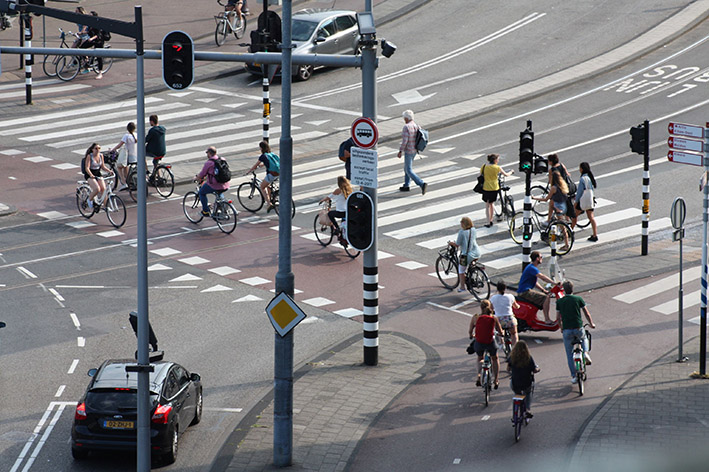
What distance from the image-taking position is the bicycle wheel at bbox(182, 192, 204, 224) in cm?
2228

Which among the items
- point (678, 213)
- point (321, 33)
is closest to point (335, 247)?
point (678, 213)

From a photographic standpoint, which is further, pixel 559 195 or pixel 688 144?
pixel 559 195

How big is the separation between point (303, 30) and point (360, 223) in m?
21.6

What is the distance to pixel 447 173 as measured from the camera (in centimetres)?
2586

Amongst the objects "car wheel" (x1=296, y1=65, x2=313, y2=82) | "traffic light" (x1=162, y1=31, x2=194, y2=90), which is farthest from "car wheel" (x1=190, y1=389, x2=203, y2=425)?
"car wheel" (x1=296, y1=65, x2=313, y2=82)

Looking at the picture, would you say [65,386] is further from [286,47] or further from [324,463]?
[286,47]

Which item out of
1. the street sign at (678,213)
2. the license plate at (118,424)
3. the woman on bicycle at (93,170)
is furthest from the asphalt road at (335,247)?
the street sign at (678,213)

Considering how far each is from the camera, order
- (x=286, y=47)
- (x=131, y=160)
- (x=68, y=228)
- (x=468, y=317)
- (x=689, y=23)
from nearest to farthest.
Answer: (x=286, y=47) < (x=468, y=317) < (x=68, y=228) < (x=131, y=160) < (x=689, y=23)

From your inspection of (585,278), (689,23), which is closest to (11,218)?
(585,278)

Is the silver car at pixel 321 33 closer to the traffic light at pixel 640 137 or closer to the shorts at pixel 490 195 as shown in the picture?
the shorts at pixel 490 195

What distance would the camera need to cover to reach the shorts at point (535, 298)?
1612 cm

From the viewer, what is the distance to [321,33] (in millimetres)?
34562

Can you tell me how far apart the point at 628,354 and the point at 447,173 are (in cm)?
1113

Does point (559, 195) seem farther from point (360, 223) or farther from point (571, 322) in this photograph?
point (360, 223)
